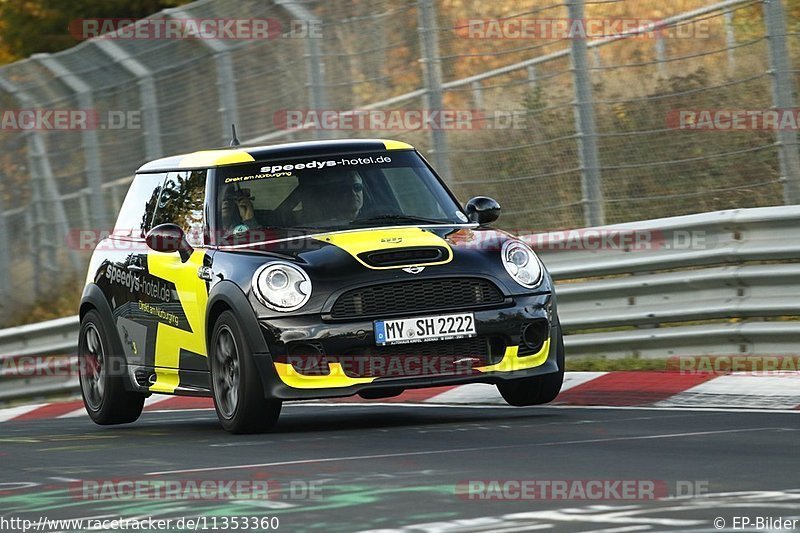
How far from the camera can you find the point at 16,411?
605 inches

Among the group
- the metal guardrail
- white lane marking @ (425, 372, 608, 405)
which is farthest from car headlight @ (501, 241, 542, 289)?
the metal guardrail

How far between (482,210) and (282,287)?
1714 millimetres

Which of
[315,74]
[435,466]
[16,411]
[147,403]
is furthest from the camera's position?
[16,411]

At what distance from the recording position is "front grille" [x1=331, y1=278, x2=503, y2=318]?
9.32 m

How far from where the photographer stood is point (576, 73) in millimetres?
13195

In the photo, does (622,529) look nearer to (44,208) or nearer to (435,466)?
(435,466)
